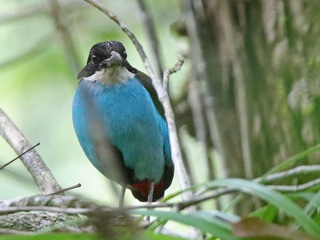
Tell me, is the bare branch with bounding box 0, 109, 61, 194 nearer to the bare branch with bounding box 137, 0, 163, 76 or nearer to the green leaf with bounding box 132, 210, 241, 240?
the green leaf with bounding box 132, 210, 241, 240

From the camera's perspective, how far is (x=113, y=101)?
4.40m

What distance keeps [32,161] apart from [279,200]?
5.56 ft

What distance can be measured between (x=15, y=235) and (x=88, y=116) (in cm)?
273

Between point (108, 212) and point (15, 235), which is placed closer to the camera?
point (108, 212)

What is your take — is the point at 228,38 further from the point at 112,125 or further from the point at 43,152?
the point at 43,152

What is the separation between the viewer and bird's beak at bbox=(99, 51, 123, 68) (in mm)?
4277

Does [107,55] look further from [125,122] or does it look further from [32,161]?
[32,161]

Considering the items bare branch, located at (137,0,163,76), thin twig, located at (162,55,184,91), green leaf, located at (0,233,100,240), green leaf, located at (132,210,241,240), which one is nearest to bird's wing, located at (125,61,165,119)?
bare branch, located at (137,0,163,76)

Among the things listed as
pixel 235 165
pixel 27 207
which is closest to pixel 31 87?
pixel 235 165

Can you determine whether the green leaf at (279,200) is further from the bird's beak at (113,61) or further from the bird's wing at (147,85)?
the bird's wing at (147,85)

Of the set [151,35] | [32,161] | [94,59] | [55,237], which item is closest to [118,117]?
[94,59]

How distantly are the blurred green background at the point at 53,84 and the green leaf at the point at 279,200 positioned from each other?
5217 millimetres

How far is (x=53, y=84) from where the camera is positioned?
7.50 metres

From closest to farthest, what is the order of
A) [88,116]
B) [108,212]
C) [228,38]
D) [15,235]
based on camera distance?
[108,212], [15,235], [88,116], [228,38]
